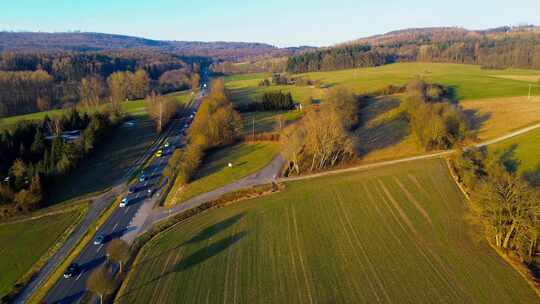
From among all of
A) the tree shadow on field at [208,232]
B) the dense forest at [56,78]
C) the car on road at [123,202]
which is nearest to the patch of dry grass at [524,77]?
the tree shadow on field at [208,232]

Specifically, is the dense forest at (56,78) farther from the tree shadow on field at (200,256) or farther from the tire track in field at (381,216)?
the tire track in field at (381,216)

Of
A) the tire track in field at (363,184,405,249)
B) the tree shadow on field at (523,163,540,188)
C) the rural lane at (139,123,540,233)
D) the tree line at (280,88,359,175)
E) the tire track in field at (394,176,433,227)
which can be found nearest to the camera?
the tire track in field at (363,184,405,249)

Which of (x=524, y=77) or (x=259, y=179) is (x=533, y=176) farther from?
(x=524, y=77)

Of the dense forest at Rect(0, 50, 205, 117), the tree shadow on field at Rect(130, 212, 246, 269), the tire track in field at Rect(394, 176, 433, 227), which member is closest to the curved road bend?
the tree shadow on field at Rect(130, 212, 246, 269)

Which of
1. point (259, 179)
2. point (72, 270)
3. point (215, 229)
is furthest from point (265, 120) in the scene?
point (72, 270)

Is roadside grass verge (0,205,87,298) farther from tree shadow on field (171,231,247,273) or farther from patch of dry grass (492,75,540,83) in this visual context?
patch of dry grass (492,75,540,83)

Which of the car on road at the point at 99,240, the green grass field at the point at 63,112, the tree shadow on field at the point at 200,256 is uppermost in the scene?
the green grass field at the point at 63,112

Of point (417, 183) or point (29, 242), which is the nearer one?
point (29, 242)
